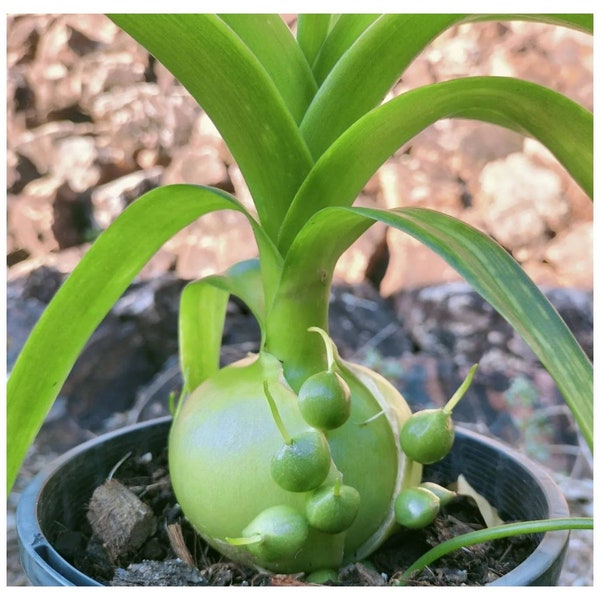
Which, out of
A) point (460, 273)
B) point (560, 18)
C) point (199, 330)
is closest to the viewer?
point (460, 273)

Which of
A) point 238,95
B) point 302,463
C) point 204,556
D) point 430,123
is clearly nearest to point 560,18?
point 430,123

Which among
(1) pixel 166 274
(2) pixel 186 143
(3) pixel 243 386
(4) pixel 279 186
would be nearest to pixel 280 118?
(4) pixel 279 186

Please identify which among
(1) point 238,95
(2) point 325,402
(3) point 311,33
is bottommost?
(2) point 325,402

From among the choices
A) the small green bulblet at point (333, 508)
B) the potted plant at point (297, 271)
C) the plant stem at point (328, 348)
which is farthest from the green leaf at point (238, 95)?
the small green bulblet at point (333, 508)

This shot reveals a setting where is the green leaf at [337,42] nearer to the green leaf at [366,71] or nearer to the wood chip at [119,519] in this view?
the green leaf at [366,71]

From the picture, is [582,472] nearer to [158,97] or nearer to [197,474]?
[197,474]

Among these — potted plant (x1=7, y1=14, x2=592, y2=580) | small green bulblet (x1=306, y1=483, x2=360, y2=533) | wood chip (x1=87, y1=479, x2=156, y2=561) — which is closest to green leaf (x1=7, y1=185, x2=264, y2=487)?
potted plant (x1=7, y1=14, x2=592, y2=580)

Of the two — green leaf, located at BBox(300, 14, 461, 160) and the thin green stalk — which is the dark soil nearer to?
the thin green stalk

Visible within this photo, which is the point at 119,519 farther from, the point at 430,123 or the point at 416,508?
the point at 430,123
